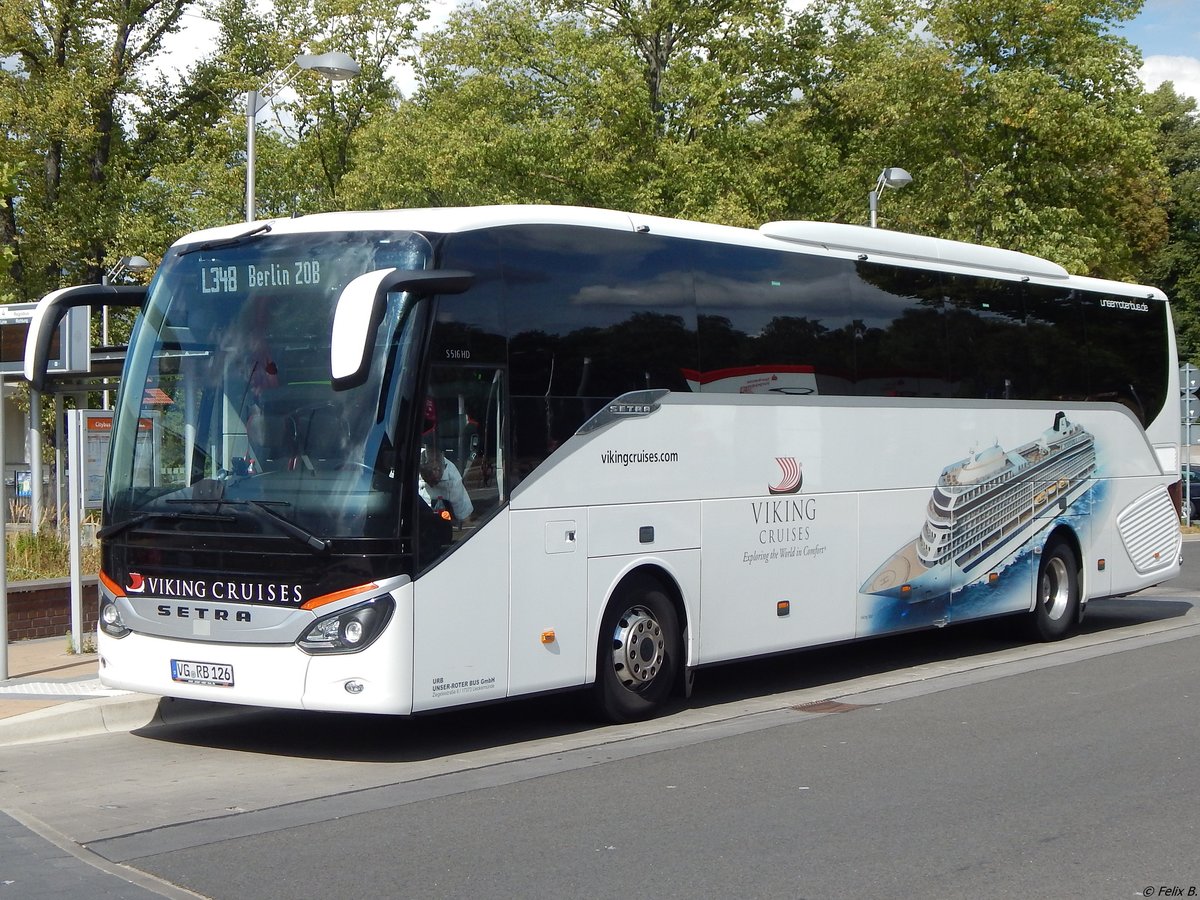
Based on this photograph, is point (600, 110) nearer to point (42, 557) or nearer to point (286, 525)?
point (42, 557)

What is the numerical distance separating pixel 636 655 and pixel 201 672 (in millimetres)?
3149

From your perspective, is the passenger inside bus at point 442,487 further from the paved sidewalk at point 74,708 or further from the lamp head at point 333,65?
the lamp head at point 333,65

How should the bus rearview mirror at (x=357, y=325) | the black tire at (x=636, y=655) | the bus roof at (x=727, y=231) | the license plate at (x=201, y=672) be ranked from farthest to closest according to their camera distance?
the black tire at (x=636, y=655) < the bus roof at (x=727, y=231) < the license plate at (x=201, y=672) < the bus rearview mirror at (x=357, y=325)

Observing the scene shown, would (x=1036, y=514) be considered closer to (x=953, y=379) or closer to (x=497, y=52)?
(x=953, y=379)

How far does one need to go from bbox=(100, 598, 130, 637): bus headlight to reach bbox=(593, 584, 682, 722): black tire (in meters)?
3.25

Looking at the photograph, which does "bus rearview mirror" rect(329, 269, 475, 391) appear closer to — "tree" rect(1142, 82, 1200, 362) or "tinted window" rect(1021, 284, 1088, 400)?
"tinted window" rect(1021, 284, 1088, 400)

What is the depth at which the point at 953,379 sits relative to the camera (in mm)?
13930

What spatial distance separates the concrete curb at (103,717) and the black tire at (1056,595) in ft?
28.0

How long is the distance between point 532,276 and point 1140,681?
656 cm

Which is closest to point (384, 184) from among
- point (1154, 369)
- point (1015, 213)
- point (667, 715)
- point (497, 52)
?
point (497, 52)

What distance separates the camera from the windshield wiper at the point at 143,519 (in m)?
9.15

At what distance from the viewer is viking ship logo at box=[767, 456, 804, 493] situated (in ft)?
39.2

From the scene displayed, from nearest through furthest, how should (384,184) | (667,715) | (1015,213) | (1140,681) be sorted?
(667,715) → (1140,681) → (384,184) → (1015,213)

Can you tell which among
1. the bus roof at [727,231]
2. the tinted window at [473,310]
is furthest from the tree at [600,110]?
the tinted window at [473,310]
